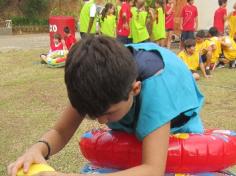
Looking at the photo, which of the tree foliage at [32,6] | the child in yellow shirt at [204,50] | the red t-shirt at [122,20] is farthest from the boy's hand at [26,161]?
the tree foliage at [32,6]

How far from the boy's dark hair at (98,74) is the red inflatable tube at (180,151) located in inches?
19.9

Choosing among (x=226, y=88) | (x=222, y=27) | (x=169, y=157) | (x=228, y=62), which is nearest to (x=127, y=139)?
(x=169, y=157)

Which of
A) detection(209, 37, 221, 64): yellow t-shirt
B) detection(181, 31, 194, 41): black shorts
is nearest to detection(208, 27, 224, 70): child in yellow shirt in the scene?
detection(209, 37, 221, 64): yellow t-shirt

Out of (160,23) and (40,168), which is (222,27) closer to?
(160,23)

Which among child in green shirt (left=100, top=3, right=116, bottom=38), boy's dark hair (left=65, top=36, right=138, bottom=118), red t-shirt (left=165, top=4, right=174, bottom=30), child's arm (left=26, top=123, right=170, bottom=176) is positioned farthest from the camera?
red t-shirt (left=165, top=4, right=174, bottom=30)

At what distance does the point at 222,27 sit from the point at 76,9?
9.98 meters

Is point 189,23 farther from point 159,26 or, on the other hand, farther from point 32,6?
point 32,6

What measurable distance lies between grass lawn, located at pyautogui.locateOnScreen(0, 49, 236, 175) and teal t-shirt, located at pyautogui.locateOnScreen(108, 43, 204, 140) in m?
1.97

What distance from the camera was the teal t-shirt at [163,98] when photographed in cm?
172

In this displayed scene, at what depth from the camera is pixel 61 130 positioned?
207 centimetres

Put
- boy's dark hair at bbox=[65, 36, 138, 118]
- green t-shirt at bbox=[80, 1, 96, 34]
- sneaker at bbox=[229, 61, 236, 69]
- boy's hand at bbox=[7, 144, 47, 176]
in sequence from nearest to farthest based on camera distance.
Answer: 1. boy's dark hair at bbox=[65, 36, 138, 118]
2. boy's hand at bbox=[7, 144, 47, 176]
3. sneaker at bbox=[229, 61, 236, 69]
4. green t-shirt at bbox=[80, 1, 96, 34]

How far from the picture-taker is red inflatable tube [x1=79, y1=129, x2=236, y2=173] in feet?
6.53

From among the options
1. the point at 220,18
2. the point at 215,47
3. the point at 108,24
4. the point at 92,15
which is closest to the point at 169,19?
the point at 220,18

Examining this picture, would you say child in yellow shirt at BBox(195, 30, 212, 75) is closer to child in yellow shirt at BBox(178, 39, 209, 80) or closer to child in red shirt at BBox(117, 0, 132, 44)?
child in yellow shirt at BBox(178, 39, 209, 80)
